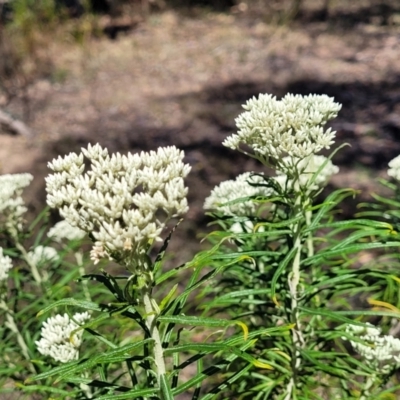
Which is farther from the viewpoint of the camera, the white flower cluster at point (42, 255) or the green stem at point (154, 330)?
the white flower cluster at point (42, 255)

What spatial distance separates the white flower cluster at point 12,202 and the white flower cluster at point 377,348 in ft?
4.17

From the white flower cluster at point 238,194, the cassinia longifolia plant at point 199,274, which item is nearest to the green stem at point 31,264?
the cassinia longifolia plant at point 199,274

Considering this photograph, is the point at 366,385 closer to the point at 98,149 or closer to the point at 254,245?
the point at 254,245

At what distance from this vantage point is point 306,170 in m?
1.88

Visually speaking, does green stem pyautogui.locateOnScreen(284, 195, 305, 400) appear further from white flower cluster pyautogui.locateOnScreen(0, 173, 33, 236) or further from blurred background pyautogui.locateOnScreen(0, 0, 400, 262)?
blurred background pyautogui.locateOnScreen(0, 0, 400, 262)

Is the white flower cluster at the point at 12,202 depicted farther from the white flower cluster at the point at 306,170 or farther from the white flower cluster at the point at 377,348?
the white flower cluster at the point at 377,348

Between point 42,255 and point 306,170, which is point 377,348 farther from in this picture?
point 42,255

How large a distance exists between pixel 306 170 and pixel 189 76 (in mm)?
6379

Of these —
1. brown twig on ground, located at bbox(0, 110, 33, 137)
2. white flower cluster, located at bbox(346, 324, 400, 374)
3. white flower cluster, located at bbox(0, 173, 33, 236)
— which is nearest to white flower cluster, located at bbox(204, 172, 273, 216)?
white flower cluster, located at bbox(346, 324, 400, 374)

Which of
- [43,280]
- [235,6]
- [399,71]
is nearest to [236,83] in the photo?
[399,71]

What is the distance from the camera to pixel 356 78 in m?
7.01

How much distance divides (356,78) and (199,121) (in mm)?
2201

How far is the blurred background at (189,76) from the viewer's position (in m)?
5.84

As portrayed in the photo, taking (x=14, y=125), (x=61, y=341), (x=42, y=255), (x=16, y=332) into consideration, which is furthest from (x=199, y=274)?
(x=14, y=125)
